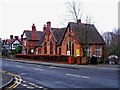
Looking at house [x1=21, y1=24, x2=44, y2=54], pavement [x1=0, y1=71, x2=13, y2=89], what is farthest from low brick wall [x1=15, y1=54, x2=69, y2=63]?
pavement [x1=0, y1=71, x2=13, y2=89]

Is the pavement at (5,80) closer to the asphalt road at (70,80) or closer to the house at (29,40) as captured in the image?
the asphalt road at (70,80)

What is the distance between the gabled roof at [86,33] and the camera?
47.6 metres

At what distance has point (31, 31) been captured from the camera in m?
86.2

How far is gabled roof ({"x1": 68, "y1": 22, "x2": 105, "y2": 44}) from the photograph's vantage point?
156ft

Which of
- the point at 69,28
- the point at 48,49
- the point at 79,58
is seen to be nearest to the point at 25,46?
the point at 48,49

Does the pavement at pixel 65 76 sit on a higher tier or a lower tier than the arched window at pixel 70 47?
lower

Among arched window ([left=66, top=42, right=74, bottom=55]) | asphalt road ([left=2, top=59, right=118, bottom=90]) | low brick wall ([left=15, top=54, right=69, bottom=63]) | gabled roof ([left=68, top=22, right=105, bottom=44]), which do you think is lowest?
asphalt road ([left=2, top=59, right=118, bottom=90])

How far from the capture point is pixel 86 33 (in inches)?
1844

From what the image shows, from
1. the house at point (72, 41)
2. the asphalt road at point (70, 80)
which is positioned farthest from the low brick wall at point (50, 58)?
the asphalt road at point (70, 80)

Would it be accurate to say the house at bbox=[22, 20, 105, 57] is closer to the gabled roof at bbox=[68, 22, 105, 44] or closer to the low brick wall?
the gabled roof at bbox=[68, 22, 105, 44]

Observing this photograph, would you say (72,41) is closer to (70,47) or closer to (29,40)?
(70,47)

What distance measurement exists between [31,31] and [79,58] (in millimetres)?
46883

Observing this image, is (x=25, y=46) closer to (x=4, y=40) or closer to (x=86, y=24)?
(x=86, y=24)

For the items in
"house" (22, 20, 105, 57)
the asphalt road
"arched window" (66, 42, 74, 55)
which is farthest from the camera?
"arched window" (66, 42, 74, 55)
